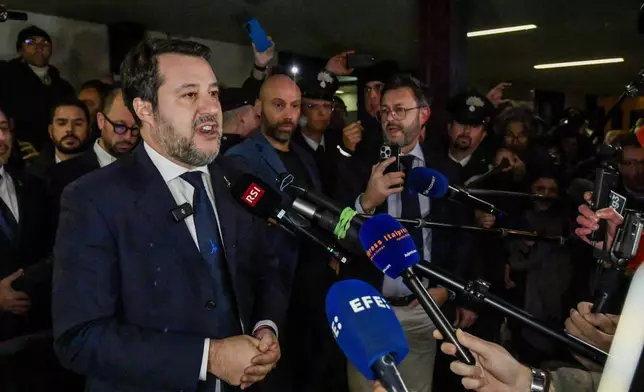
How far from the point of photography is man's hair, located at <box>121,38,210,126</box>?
151 cm

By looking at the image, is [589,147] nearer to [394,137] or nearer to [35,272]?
[394,137]

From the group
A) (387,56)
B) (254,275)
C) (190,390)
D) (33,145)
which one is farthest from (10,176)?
(387,56)

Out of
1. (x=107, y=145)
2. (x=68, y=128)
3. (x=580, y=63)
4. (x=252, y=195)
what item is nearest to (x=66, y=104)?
(x=68, y=128)

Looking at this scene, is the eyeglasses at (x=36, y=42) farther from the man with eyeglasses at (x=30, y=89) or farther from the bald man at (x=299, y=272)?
the bald man at (x=299, y=272)

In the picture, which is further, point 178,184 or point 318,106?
point 318,106

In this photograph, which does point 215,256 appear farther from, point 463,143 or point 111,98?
point 463,143

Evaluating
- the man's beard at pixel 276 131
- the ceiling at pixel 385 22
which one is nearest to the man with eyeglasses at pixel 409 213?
the man's beard at pixel 276 131

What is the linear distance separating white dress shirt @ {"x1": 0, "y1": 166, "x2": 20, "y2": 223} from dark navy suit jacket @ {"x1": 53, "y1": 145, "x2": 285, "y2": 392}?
1256mm

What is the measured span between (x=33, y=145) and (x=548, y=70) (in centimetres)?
971

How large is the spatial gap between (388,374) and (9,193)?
2.17 m

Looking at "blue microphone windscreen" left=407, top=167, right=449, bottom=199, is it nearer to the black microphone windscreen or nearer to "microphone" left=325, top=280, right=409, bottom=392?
the black microphone windscreen

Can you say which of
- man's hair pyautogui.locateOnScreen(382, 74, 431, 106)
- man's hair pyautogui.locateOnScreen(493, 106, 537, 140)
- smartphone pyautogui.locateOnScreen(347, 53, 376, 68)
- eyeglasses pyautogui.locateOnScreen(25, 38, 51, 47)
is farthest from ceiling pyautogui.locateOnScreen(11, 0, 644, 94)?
man's hair pyautogui.locateOnScreen(382, 74, 431, 106)

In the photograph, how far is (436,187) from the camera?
6.70 ft

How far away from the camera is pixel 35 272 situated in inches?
91.0
